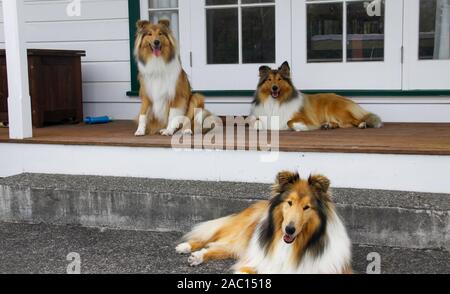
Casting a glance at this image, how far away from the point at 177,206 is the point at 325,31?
2.49 meters

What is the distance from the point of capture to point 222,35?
5.94 metres

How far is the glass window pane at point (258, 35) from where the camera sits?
5.78m

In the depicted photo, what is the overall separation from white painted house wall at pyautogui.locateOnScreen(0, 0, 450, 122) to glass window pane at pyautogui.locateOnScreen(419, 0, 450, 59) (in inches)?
69.9

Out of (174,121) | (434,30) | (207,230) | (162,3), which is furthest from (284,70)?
(207,230)

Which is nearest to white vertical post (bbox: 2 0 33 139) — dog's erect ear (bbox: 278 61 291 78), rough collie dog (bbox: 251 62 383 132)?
rough collie dog (bbox: 251 62 383 132)

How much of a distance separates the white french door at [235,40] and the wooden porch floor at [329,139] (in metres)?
1.00

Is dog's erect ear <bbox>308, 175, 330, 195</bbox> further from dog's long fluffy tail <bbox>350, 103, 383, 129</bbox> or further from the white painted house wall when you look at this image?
the white painted house wall

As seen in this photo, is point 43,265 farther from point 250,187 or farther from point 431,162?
point 431,162

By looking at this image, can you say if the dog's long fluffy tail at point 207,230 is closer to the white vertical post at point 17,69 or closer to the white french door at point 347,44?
the white vertical post at point 17,69

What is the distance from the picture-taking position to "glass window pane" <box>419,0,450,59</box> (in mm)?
5316

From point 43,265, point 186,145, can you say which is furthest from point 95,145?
point 43,265

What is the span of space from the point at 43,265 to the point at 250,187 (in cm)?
139

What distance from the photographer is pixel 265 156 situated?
415 cm

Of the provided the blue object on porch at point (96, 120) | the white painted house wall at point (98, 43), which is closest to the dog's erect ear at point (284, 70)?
the white painted house wall at point (98, 43)
